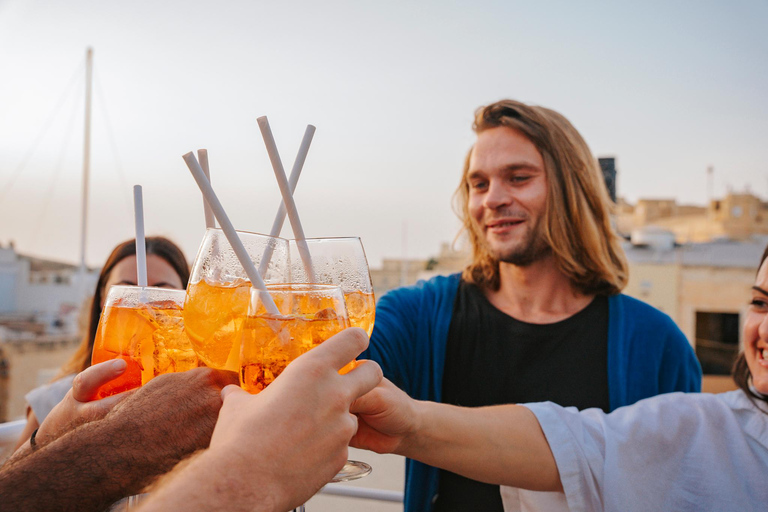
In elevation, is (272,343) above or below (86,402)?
above

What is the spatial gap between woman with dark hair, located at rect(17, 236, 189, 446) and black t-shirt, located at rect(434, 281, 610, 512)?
1529 mm

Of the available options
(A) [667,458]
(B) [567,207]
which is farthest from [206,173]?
(B) [567,207]

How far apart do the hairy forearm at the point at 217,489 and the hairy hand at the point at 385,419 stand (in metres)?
0.60

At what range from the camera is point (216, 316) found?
121 cm

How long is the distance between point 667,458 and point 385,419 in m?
0.95

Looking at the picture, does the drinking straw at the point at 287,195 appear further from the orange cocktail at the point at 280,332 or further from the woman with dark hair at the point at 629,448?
the woman with dark hair at the point at 629,448

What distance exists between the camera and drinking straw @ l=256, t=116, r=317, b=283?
1184mm

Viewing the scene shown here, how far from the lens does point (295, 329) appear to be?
3.52ft

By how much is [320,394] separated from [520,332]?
2.06 meters

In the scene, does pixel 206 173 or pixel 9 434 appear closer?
pixel 206 173

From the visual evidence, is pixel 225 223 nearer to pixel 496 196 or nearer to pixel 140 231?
pixel 140 231

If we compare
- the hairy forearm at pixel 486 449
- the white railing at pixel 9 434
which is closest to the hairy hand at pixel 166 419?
the hairy forearm at pixel 486 449

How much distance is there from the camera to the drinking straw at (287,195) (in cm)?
118

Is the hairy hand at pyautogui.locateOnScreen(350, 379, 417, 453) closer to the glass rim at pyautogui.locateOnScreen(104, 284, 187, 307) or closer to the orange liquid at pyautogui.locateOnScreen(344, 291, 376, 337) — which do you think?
the orange liquid at pyautogui.locateOnScreen(344, 291, 376, 337)
